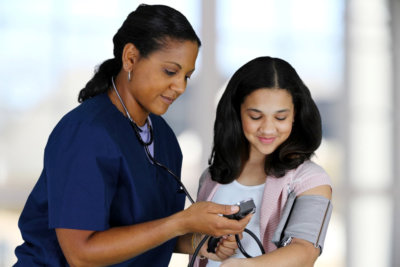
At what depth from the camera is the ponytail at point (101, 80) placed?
1.39 metres

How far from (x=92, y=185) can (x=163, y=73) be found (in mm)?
307

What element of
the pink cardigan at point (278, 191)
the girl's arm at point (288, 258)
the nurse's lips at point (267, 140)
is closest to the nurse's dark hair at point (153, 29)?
the nurse's lips at point (267, 140)

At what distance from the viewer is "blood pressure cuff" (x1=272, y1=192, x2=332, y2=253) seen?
4.17 feet

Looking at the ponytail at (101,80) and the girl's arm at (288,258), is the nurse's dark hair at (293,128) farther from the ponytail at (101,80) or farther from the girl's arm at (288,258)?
the ponytail at (101,80)

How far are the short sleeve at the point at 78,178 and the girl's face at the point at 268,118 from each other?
16.8 inches

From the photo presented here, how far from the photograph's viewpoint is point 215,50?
146 inches

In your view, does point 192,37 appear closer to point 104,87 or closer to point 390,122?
point 104,87

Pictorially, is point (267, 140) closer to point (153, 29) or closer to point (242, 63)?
point (153, 29)

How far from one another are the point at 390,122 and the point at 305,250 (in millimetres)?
2895

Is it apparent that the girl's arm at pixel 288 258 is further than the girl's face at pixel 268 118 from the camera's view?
No

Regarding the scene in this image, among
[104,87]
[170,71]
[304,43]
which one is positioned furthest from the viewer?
[304,43]

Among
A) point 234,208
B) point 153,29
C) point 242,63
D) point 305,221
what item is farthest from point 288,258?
point 242,63

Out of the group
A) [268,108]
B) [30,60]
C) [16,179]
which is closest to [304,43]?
[30,60]

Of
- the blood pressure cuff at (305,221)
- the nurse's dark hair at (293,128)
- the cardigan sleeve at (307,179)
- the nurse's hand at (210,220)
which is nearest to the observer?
the nurse's hand at (210,220)
